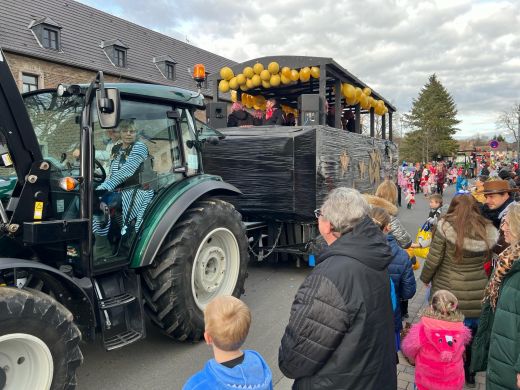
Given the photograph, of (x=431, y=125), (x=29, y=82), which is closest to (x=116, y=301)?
(x=29, y=82)

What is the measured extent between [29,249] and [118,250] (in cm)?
69

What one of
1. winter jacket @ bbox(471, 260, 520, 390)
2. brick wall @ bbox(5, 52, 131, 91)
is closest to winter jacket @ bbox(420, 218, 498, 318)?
winter jacket @ bbox(471, 260, 520, 390)

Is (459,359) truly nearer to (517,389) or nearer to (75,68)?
(517,389)

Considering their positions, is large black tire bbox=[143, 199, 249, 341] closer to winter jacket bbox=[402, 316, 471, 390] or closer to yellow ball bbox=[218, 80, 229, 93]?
winter jacket bbox=[402, 316, 471, 390]

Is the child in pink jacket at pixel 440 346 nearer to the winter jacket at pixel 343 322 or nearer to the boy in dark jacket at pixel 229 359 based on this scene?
the winter jacket at pixel 343 322

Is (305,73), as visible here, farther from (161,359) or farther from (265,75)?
(161,359)

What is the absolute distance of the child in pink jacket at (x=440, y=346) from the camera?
2986 mm

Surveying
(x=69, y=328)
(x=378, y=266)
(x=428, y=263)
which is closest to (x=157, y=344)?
(x=69, y=328)

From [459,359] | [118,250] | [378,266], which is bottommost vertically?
[459,359]

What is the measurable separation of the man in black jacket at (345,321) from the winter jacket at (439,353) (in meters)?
1.24

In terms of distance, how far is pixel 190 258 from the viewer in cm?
377

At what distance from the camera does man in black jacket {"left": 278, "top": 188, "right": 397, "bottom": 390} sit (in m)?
1.82

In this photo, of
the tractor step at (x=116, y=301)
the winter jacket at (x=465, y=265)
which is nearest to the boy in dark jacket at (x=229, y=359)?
the tractor step at (x=116, y=301)

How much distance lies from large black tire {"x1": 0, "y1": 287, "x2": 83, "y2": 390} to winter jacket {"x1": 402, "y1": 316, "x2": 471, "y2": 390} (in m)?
2.30
